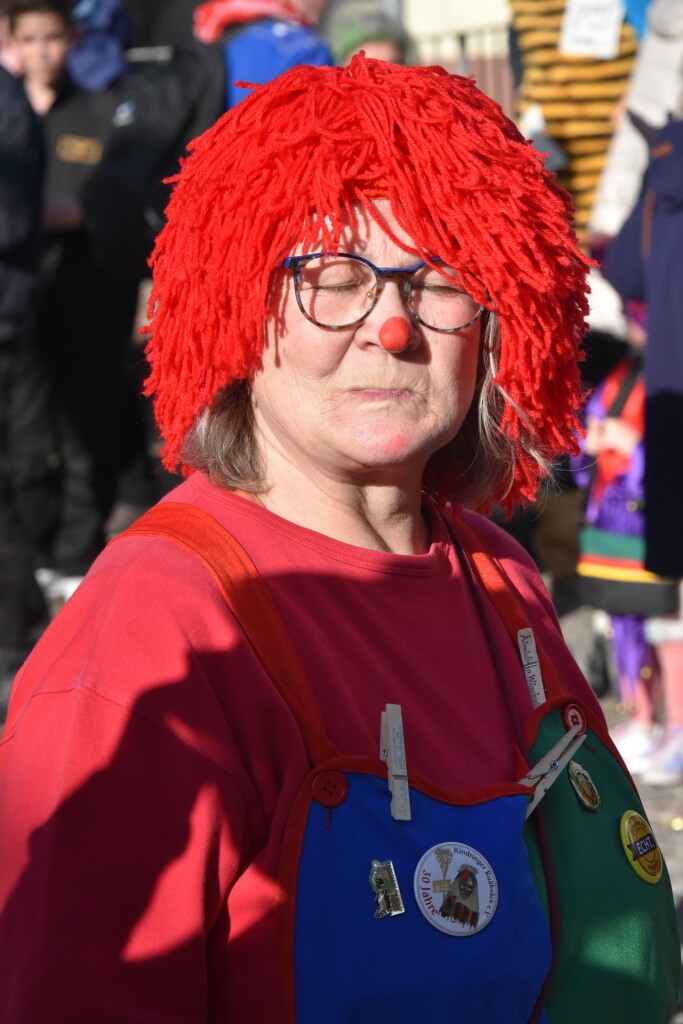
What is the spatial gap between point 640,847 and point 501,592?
14.6 inches

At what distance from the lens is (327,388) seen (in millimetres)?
1771

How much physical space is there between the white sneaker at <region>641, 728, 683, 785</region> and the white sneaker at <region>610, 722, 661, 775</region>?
0.13 feet

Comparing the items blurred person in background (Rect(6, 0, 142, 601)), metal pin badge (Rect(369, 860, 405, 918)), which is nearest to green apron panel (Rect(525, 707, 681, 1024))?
metal pin badge (Rect(369, 860, 405, 918))

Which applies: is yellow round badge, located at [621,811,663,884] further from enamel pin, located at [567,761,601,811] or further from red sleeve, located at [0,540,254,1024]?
red sleeve, located at [0,540,254,1024]

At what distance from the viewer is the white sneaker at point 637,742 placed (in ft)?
15.3

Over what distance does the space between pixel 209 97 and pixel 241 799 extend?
3910 millimetres

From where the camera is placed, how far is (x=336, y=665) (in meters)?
1.68

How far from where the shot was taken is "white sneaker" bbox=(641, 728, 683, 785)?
14.9ft

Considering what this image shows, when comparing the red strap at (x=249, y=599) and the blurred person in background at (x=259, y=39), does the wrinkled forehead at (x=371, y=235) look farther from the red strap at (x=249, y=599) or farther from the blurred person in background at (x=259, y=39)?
the blurred person in background at (x=259, y=39)

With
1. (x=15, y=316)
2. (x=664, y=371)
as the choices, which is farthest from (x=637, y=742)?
(x=15, y=316)

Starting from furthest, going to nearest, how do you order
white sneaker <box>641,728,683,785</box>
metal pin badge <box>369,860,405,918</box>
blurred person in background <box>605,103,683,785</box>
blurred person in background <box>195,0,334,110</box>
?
blurred person in background <box>195,0,334,110</box>, white sneaker <box>641,728,683,785</box>, blurred person in background <box>605,103,683,785</box>, metal pin badge <box>369,860,405,918</box>

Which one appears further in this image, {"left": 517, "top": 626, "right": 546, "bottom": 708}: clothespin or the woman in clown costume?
{"left": 517, "top": 626, "right": 546, "bottom": 708}: clothespin

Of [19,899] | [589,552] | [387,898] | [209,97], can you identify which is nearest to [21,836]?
[19,899]

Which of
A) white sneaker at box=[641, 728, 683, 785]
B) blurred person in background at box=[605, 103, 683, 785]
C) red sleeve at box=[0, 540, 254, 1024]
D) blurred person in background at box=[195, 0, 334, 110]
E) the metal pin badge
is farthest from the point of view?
blurred person in background at box=[195, 0, 334, 110]
